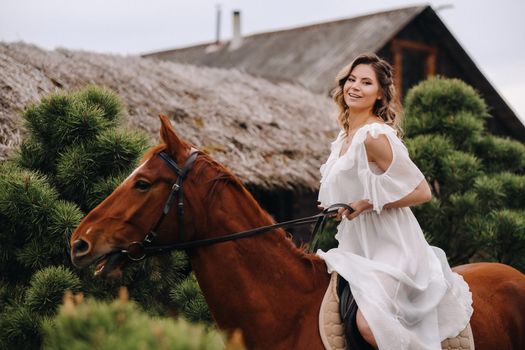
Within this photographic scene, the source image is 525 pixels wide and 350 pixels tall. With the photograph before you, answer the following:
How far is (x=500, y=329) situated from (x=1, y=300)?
9.26 ft

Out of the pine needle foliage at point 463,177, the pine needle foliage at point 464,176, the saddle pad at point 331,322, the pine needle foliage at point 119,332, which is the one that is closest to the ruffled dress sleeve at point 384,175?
the saddle pad at point 331,322

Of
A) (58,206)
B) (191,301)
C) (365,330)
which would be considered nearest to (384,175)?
(365,330)

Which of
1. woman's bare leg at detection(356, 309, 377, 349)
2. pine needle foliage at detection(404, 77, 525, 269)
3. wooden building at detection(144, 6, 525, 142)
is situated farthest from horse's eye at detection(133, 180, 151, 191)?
wooden building at detection(144, 6, 525, 142)

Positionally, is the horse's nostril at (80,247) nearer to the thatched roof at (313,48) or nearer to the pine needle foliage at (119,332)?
the pine needle foliage at (119,332)

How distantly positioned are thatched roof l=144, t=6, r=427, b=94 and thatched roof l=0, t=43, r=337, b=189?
8.76 feet

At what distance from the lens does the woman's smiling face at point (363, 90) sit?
9.44 ft

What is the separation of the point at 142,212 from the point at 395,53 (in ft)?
39.7

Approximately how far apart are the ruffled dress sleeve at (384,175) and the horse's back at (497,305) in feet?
2.71

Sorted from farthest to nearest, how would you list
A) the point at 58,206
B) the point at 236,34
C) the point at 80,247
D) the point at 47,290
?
1. the point at 236,34
2. the point at 58,206
3. the point at 47,290
4. the point at 80,247

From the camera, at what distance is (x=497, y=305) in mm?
3146

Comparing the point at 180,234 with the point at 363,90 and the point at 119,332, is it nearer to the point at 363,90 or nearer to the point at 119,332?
the point at 119,332

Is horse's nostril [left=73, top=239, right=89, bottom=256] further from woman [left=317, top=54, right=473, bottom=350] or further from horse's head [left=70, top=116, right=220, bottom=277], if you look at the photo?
woman [left=317, top=54, right=473, bottom=350]

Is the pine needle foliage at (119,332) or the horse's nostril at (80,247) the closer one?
the pine needle foliage at (119,332)

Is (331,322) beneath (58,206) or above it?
beneath
